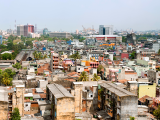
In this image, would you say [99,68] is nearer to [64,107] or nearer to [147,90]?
[147,90]

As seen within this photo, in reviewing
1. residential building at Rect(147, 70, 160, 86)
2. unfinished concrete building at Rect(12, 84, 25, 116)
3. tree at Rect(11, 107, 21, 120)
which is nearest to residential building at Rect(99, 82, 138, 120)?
unfinished concrete building at Rect(12, 84, 25, 116)

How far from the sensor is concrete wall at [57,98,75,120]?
15352 millimetres

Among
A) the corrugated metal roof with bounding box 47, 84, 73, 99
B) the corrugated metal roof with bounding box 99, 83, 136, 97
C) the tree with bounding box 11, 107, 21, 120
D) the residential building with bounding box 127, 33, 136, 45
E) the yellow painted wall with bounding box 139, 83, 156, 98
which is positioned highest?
the residential building with bounding box 127, 33, 136, 45

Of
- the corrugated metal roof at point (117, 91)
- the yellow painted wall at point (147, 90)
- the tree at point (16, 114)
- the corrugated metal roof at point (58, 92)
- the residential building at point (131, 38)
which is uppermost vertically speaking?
the residential building at point (131, 38)

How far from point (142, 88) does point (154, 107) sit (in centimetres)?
244

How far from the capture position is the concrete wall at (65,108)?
1535cm

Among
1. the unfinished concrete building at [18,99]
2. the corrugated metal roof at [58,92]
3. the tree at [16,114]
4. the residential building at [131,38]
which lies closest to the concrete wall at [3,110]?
the tree at [16,114]

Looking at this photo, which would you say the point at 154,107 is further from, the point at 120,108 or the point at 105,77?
the point at 105,77

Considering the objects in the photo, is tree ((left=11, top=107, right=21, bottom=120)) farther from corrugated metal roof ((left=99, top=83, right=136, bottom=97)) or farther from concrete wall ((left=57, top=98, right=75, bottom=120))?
A: corrugated metal roof ((left=99, top=83, right=136, bottom=97))

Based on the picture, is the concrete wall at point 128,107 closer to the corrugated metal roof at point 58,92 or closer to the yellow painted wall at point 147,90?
the corrugated metal roof at point 58,92

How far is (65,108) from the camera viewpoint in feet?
50.7

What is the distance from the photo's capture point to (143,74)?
1169 inches

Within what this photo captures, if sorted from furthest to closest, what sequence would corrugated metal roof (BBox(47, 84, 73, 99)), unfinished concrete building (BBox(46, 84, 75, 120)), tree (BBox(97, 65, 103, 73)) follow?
tree (BBox(97, 65, 103, 73)) < corrugated metal roof (BBox(47, 84, 73, 99)) < unfinished concrete building (BBox(46, 84, 75, 120))

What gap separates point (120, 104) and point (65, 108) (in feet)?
11.7
